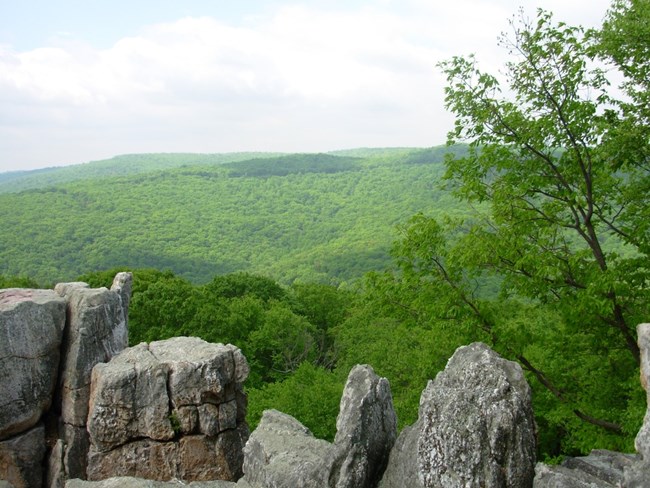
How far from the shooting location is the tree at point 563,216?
48.9ft

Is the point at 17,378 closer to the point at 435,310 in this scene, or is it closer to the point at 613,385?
the point at 435,310

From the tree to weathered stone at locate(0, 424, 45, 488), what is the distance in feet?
38.9

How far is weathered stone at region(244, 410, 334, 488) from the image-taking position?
11.0 metres

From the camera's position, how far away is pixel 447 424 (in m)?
9.38

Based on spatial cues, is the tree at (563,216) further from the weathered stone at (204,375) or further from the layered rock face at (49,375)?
the layered rock face at (49,375)

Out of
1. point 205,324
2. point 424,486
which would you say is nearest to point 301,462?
point 424,486

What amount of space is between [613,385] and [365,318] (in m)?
33.7

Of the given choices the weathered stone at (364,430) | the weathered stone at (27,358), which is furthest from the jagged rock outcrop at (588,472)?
the weathered stone at (27,358)

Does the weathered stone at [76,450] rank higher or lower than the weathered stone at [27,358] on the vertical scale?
lower

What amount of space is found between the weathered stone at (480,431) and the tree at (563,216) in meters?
5.63

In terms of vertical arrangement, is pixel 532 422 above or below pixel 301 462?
above

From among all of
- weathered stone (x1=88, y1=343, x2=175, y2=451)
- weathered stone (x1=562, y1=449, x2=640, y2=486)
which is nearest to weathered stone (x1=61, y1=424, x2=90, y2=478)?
weathered stone (x1=88, y1=343, x2=175, y2=451)

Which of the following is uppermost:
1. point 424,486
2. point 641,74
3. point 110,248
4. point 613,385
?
point 641,74

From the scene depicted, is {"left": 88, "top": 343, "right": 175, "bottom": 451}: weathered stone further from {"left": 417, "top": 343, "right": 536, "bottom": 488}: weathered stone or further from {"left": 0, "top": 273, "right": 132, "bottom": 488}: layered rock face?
{"left": 417, "top": 343, "right": 536, "bottom": 488}: weathered stone
